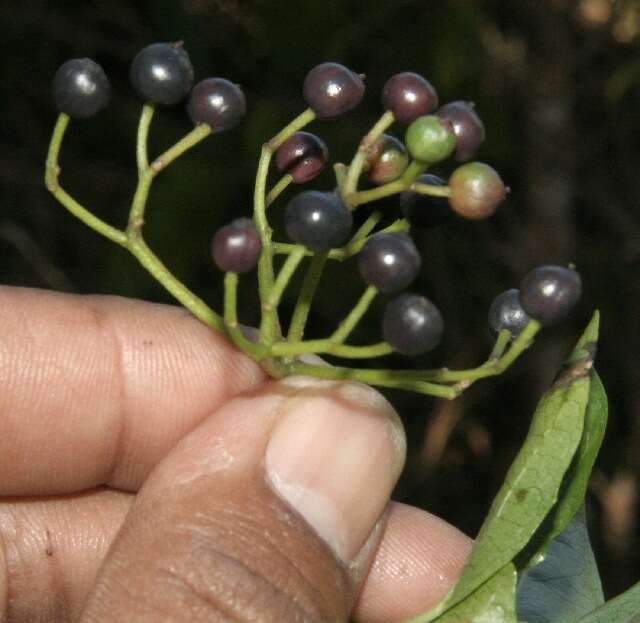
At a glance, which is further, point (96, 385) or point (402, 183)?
point (96, 385)

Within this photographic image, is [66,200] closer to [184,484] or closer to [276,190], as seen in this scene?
[276,190]

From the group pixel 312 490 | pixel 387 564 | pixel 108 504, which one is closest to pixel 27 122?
pixel 108 504

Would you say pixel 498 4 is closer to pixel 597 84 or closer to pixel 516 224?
pixel 597 84

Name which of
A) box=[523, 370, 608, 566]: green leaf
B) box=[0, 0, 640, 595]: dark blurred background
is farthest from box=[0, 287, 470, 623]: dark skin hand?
box=[0, 0, 640, 595]: dark blurred background

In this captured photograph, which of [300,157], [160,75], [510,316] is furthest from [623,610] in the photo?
[160,75]

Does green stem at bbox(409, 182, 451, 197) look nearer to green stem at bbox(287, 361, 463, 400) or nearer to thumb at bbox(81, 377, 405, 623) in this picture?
green stem at bbox(287, 361, 463, 400)

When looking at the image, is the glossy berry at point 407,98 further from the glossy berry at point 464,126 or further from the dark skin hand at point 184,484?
the dark skin hand at point 184,484

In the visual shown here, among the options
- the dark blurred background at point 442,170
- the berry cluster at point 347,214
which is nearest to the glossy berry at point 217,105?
the berry cluster at point 347,214

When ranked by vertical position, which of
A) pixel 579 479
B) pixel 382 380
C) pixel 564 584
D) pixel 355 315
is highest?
pixel 355 315
